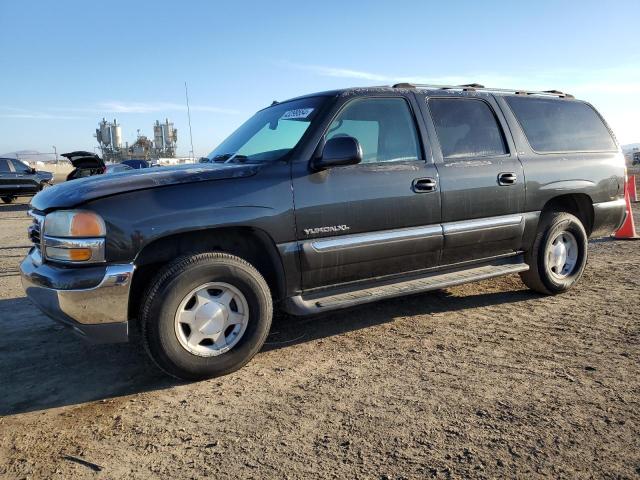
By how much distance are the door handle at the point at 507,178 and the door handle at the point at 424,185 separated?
2.45ft

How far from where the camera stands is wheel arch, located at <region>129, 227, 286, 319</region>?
126 inches

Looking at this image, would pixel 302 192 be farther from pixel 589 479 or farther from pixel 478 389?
pixel 589 479

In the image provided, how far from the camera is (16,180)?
1844 cm

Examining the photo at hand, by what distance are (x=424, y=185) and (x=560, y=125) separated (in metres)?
2.03

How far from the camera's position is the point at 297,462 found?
2291 millimetres

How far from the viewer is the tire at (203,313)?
3.03 m

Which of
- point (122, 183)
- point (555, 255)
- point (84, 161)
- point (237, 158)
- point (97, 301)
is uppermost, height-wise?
point (84, 161)

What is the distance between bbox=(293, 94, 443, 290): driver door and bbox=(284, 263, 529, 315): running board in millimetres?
97

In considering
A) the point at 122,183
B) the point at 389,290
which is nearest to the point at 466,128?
the point at 389,290

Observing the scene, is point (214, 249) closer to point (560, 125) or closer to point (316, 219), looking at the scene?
point (316, 219)

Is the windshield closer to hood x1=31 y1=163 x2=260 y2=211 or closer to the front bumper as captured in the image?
hood x1=31 y1=163 x2=260 y2=211

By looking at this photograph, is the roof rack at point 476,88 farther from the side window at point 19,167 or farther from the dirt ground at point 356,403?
the side window at point 19,167

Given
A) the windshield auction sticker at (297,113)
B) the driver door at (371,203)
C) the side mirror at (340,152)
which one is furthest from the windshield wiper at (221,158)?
the side mirror at (340,152)

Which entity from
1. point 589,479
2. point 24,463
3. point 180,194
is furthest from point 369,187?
point 24,463
